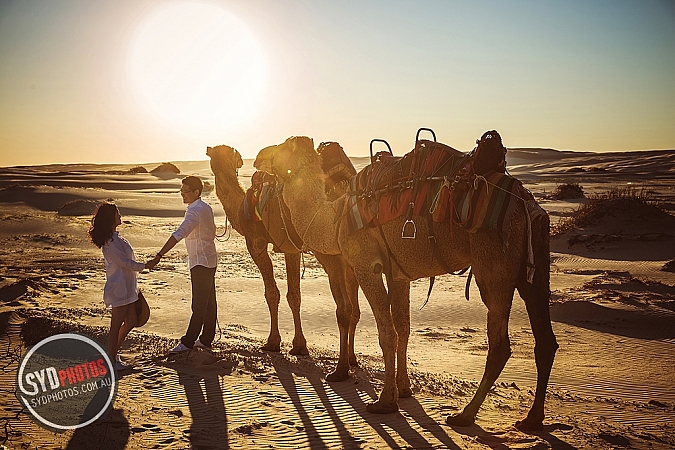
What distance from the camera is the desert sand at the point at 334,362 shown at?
5.21 meters

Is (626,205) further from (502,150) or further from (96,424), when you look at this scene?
(96,424)

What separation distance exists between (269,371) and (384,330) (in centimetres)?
195

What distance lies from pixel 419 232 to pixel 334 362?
9.74 ft

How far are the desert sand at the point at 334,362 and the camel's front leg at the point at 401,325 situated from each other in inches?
9.9

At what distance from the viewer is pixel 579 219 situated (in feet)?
69.4

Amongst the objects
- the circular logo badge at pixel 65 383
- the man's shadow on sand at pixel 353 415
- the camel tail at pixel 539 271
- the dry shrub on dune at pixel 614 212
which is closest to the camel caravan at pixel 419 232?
the camel tail at pixel 539 271

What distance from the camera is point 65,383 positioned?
6.14 m

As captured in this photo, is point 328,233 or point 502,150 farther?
point 328,233

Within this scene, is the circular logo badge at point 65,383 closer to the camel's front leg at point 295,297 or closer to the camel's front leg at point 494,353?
the camel's front leg at point 295,297

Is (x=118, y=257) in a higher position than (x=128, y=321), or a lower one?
higher

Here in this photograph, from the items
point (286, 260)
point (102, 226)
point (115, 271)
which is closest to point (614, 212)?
point (286, 260)

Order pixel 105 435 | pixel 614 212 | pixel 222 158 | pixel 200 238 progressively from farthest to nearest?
pixel 614 212
pixel 222 158
pixel 200 238
pixel 105 435

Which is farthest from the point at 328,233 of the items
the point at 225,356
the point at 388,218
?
the point at 225,356

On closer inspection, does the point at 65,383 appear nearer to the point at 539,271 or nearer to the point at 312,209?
the point at 312,209
